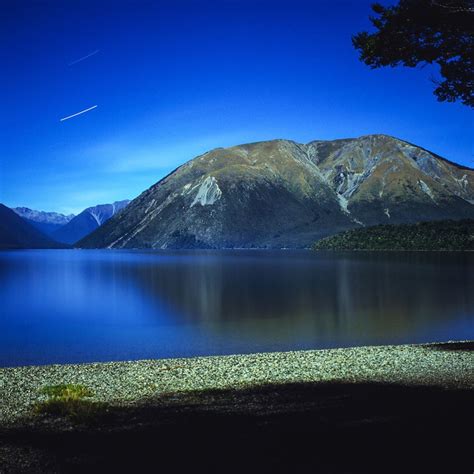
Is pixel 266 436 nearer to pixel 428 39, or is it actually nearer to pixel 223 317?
pixel 428 39

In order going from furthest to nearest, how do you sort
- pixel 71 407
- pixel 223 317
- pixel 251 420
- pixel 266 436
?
pixel 223 317 → pixel 71 407 → pixel 251 420 → pixel 266 436

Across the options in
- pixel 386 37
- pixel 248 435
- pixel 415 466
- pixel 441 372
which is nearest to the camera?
pixel 415 466

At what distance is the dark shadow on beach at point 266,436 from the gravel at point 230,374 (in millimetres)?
1756

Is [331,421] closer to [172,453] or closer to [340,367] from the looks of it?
[172,453]

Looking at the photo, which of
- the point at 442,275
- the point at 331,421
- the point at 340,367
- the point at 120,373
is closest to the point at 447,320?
the point at 340,367

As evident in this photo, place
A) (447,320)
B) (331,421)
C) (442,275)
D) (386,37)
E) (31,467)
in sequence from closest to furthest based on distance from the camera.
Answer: (31,467) < (331,421) < (386,37) < (447,320) < (442,275)

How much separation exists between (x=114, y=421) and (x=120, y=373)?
6.96m

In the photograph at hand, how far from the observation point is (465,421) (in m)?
10.3

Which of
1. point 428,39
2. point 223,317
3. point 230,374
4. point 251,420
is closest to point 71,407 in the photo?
point 251,420

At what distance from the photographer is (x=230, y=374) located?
17.2 metres

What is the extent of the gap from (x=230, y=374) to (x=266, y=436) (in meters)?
7.54

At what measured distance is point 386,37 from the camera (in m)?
15.4

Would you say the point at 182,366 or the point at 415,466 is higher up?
the point at 415,466

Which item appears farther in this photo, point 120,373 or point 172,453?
point 120,373
